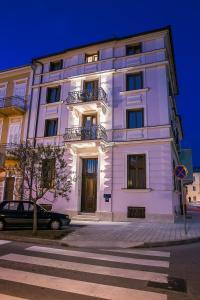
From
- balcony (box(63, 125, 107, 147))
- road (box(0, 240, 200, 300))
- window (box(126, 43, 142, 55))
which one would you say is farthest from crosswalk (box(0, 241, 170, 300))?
window (box(126, 43, 142, 55))

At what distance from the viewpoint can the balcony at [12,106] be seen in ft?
63.0

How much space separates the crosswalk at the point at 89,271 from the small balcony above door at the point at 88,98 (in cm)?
1130

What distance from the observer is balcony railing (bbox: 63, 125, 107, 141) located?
15.8 meters

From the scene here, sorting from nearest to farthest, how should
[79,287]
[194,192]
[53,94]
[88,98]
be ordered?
[79,287], [88,98], [53,94], [194,192]

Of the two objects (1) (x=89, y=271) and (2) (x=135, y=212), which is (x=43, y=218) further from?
(1) (x=89, y=271)

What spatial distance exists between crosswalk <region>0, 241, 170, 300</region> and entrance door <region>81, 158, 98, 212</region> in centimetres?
903

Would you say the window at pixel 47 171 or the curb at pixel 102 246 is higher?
the window at pixel 47 171

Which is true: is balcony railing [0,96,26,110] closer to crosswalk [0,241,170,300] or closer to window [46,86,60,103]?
window [46,86,60,103]

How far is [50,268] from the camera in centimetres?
511

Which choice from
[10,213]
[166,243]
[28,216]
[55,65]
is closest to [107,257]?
[166,243]

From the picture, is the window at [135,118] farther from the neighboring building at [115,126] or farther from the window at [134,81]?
the window at [134,81]

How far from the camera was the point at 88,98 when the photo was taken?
17.1m

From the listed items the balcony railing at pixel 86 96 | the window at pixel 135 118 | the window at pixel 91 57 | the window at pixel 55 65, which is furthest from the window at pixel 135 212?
the window at pixel 55 65

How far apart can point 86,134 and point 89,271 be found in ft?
39.2
